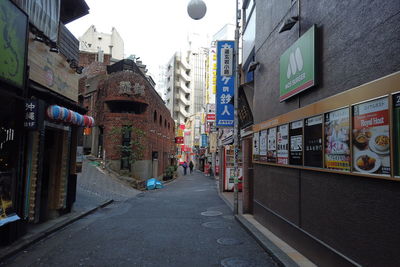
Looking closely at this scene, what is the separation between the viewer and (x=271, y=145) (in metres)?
7.97

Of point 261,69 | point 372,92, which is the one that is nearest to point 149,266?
point 372,92

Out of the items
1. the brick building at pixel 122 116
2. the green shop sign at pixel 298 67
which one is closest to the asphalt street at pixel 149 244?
the green shop sign at pixel 298 67

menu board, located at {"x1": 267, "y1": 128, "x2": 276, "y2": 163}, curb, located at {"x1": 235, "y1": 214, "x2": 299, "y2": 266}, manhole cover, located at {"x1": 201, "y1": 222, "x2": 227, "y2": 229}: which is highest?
menu board, located at {"x1": 267, "y1": 128, "x2": 276, "y2": 163}

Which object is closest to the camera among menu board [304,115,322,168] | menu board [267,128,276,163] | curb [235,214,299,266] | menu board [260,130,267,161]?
menu board [304,115,322,168]

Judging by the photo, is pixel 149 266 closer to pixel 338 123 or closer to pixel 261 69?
pixel 338 123

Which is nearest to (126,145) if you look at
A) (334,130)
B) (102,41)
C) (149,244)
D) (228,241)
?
(149,244)

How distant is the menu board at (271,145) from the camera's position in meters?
7.71

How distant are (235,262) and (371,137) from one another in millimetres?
3444

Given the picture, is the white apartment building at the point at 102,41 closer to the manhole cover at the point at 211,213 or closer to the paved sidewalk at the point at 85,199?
the paved sidewalk at the point at 85,199

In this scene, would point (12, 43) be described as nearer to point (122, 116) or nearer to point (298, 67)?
point (298, 67)

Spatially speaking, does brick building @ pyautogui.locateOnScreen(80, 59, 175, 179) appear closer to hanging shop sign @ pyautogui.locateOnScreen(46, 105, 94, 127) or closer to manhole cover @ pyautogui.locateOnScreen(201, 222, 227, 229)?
hanging shop sign @ pyautogui.locateOnScreen(46, 105, 94, 127)

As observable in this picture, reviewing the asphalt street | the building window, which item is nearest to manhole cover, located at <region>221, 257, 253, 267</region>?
the asphalt street

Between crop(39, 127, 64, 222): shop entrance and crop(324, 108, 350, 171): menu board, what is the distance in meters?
8.24

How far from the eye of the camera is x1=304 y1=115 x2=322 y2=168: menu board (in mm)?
5246
